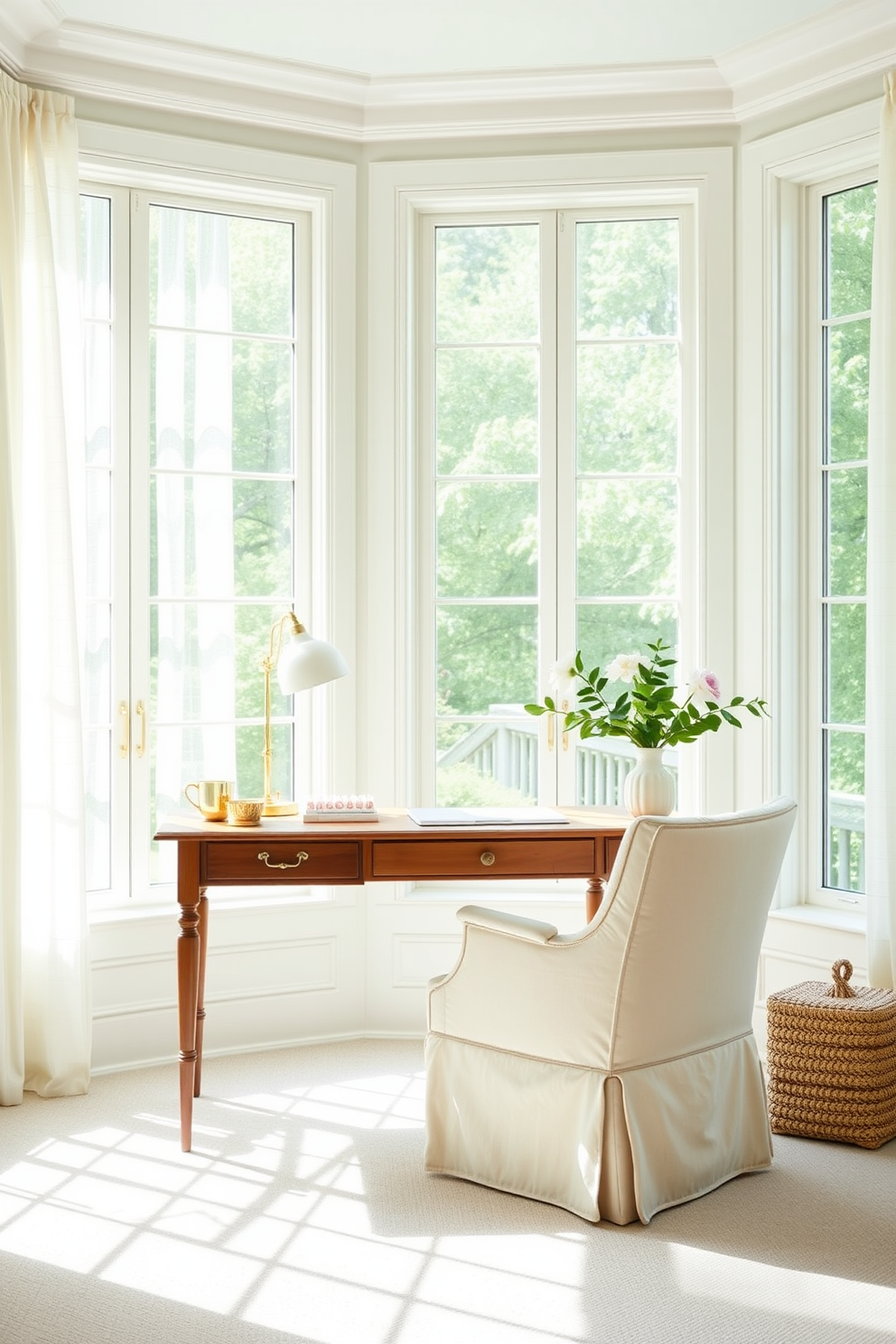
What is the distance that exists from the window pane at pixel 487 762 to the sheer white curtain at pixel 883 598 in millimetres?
1156

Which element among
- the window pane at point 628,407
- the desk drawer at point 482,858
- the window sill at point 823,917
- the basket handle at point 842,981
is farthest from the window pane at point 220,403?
the basket handle at point 842,981

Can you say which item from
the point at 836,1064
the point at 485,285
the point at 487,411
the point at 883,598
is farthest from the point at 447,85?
the point at 836,1064

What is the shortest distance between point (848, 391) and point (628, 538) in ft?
2.75

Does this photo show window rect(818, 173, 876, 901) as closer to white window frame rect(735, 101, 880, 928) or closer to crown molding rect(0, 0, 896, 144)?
white window frame rect(735, 101, 880, 928)

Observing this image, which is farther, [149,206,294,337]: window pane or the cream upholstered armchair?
[149,206,294,337]: window pane

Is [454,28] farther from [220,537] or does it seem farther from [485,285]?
[220,537]

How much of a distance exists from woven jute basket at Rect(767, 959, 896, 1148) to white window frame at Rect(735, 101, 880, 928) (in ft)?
2.15

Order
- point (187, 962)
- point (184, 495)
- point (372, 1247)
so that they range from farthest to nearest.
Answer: point (184, 495), point (187, 962), point (372, 1247)

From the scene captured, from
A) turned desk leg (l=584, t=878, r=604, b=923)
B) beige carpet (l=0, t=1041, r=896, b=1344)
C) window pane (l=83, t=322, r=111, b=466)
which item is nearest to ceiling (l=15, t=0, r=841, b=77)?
window pane (l=83, t=322, r=111, b=466)

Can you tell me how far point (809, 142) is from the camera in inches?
150

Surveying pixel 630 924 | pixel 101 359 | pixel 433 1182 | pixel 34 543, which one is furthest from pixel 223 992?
pixel 101 359

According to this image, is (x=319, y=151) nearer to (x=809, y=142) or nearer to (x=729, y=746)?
(x=809, y=142)

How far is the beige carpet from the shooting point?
7.50 feet

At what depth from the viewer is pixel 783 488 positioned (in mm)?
3967
